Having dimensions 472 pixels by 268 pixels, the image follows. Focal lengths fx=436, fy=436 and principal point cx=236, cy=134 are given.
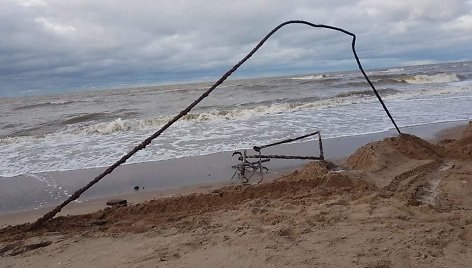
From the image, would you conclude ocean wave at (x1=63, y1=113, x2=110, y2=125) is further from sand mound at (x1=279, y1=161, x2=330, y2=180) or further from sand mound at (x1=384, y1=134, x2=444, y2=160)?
sand mound at (x1=384, y1=134, x2=444, y2=160)

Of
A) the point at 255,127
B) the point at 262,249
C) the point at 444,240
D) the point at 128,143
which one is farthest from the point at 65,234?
the point at 255,127

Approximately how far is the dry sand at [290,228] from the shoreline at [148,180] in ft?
4.21

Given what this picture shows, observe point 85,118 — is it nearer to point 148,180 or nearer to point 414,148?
point 148,180

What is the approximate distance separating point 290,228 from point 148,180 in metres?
4.20

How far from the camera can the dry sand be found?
3.72 meters

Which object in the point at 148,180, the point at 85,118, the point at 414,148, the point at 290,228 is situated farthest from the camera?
the point at 85,118

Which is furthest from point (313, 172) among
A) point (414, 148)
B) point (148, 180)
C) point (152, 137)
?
point (148, 180)

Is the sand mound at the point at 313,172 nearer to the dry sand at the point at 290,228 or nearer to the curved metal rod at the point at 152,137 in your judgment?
the dry sand at the point at 290,228

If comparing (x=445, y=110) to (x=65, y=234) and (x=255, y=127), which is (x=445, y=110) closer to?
(x=255, y=127)

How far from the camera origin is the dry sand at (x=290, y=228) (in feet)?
12.2

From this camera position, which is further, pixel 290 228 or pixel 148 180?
pixel 148 180

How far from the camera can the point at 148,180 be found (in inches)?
313

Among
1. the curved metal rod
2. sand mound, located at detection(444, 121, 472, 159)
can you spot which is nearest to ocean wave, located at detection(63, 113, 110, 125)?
the curved metal rod

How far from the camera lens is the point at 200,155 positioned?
9773 mm
